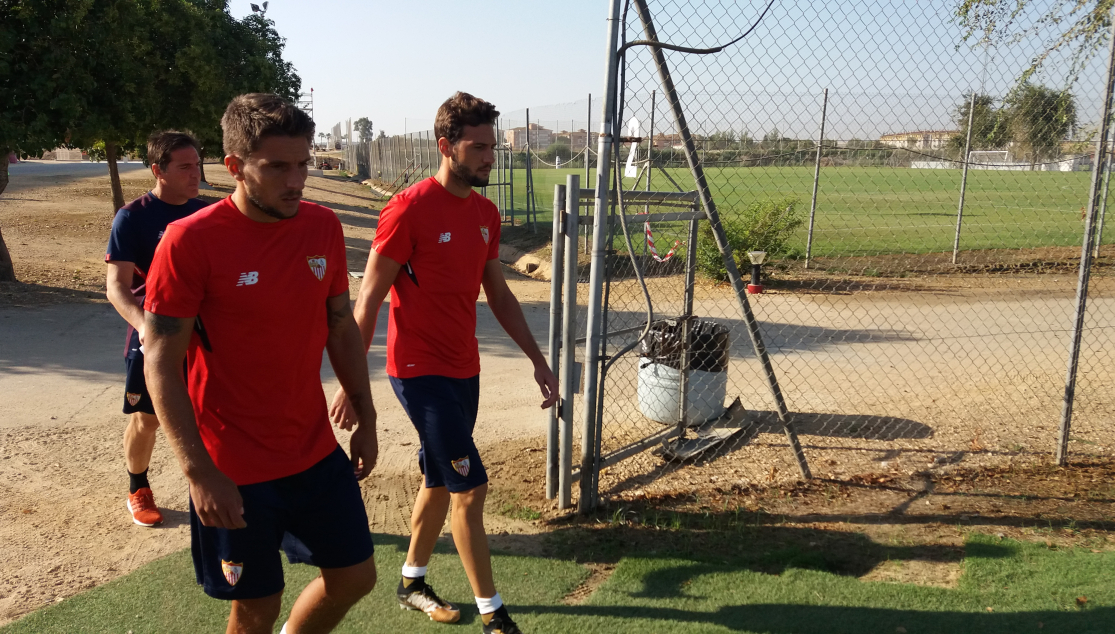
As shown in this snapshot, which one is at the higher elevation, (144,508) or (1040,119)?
(1040,119)

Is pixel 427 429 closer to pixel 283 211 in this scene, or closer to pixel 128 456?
pixel 283 211

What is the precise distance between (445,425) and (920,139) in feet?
11.4

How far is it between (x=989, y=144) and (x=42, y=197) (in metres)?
25.8

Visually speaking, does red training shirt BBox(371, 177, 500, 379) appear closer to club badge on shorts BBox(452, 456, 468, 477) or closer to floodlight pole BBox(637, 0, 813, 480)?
club badge on shorts BBox(452, 456, 468, 477)

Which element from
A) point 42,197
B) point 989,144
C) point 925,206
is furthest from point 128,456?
point 42,197

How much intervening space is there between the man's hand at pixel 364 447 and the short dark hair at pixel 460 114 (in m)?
1.19

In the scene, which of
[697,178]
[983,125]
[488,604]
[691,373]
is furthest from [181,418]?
[983,125]

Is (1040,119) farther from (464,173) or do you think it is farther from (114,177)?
(114,177)

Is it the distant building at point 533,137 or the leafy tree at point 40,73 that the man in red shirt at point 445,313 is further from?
the distant building at point 533,137

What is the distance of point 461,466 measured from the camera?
308 centimetres

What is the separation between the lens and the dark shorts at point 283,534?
2260 mm

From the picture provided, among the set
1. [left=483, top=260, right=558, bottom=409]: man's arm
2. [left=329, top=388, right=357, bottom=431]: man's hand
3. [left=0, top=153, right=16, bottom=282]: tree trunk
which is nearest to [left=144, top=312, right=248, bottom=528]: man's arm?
[left=329, top=388, right=357, bottom=431]: man's hand

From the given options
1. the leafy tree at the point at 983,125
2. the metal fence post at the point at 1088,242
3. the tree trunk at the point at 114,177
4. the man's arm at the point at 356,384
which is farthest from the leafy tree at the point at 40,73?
the metal fence post at the point at 1088,242

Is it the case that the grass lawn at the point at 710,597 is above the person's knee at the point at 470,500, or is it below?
below
